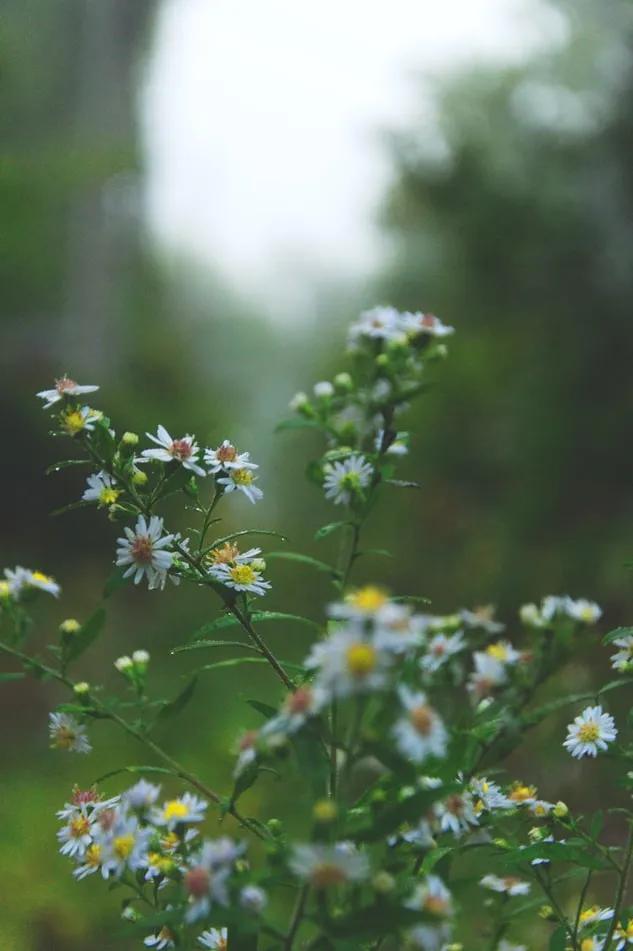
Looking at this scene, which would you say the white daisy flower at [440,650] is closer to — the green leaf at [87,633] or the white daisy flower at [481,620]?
the white daisy flower at [481,620]

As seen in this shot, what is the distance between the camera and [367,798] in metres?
0.85

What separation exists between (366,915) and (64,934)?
198 cm

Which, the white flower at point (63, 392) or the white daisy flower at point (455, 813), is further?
the white flower at point (63, 392)

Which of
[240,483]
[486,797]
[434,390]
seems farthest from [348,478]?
[434,390]

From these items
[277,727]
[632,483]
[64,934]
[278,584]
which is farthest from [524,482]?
[277,727]

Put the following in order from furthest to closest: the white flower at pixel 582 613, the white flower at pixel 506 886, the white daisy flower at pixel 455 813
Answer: the white flower at pixel 506 886, the white daisy flower at pixel 455 813, the white flower at pixel 582 613

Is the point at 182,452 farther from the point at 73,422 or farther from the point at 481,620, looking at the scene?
the point at 481,620

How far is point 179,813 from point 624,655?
1.60 ft

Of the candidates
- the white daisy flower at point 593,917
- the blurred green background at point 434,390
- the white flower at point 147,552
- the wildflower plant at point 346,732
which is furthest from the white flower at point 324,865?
the blurred green background at point 434,390

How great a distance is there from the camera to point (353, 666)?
1.93 feet

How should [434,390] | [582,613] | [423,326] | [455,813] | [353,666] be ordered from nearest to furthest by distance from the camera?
[353,666] < [582,613] < [455,813] < [423,326] < [434,390]

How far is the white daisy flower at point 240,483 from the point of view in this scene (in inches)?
38.0

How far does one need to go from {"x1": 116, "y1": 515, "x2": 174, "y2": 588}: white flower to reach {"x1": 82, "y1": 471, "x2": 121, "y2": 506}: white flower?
0.12ft

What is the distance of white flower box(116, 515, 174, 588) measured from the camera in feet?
2.92
